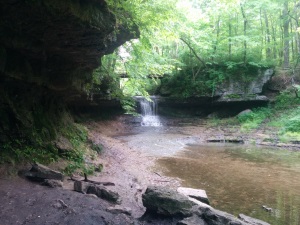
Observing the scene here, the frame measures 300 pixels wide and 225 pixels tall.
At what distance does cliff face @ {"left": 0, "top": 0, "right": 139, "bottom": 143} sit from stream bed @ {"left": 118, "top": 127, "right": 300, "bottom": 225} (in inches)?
181

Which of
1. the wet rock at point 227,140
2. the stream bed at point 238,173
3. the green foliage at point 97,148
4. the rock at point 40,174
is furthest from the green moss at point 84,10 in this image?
the wet rock at point 227,140

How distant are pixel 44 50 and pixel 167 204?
4.85 metres

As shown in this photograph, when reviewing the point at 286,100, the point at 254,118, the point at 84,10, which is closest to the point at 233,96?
the point at 254,118

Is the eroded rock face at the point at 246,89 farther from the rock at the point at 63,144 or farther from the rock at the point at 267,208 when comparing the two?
the rock at the point at 267,208

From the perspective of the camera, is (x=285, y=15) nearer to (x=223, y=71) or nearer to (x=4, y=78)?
(x=223, y=71)

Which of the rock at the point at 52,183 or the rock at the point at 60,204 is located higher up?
the rock at the point at 52,183

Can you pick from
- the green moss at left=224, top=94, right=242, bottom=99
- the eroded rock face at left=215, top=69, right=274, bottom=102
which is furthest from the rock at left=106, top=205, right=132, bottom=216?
the green moss at left=224, top=94, right=242, bottom=99

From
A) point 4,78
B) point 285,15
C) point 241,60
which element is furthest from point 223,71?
point 4,78

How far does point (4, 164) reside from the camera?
6.36 m

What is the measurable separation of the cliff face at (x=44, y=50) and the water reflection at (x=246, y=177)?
15.3ft

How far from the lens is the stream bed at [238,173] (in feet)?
21.0

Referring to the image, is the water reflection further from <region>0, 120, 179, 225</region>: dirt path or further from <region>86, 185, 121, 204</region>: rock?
<region>86, 185, 121, 204</region>: rock

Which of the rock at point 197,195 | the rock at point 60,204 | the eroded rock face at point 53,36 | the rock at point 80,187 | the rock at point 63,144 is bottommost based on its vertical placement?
the rock at point 197,195

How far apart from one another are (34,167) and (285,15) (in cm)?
2470
